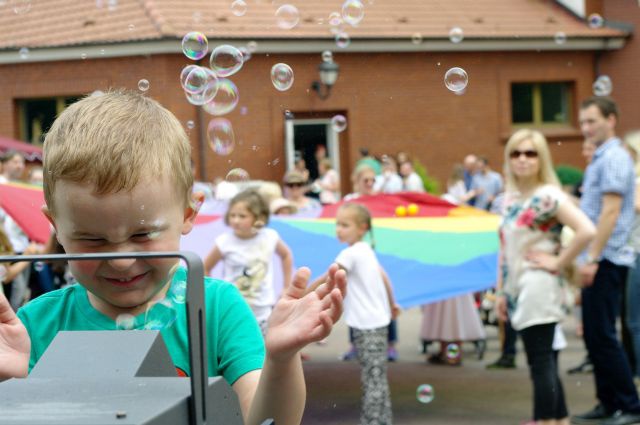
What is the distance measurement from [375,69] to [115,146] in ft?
45.2

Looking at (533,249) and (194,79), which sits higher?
(194,79)

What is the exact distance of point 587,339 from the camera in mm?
5629

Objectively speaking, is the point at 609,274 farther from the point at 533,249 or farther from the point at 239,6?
the point at 239,6

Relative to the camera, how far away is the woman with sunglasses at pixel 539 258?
4.96 m

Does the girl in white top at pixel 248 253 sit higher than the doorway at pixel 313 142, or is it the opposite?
the doorway at pixel 313 142

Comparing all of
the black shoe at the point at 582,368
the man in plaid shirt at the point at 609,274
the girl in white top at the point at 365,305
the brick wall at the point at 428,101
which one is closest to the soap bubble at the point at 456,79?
the girl in white top at the point at 365,305

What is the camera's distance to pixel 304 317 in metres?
1.49

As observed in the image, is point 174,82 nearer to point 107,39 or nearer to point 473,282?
point 107,39

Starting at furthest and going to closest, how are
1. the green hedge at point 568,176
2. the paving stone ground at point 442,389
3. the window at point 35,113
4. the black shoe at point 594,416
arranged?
the window at point 35,113
the green hedge at point 568,176
the paving stone ground at point 442,389
the black shoe at point 594,416

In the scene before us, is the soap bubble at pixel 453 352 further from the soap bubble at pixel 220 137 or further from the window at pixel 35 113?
Answer: the window at pixel 35 113

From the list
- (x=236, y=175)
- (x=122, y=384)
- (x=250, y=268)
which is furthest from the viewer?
(x=250, y=268)

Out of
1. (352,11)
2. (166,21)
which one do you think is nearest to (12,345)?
(352,11)

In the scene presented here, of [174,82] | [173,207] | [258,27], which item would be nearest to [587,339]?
[173,207]

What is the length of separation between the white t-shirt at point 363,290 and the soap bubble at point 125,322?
380 cm
